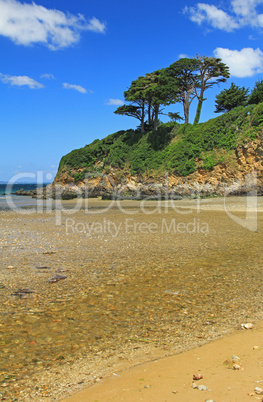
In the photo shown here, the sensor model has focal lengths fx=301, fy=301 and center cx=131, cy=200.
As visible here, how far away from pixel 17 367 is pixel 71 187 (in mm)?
48972

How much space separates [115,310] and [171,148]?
121 feet

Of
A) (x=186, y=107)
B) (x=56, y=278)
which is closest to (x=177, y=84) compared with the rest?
(x=186, y=107)

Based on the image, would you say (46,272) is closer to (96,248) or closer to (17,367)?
(96,248)

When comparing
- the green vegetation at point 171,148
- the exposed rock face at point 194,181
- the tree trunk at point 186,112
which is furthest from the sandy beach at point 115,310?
the tree trunk at point 186,112

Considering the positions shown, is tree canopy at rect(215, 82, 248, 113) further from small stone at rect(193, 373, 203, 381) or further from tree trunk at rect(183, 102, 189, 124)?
Result: small stone at rect(193, 373, 203, 381)

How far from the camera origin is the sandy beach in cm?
333

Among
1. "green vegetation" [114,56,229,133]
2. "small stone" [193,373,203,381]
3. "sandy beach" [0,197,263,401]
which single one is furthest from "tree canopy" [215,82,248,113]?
"small stone" [193,373,203,381]

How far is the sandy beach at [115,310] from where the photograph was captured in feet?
10.9

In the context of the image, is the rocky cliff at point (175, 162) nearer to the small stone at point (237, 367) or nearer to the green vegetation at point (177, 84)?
the green vegetation at point (177, 84)

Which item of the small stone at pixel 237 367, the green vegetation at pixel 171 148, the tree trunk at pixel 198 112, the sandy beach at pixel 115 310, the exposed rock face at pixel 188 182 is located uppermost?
the tree trunk at pixel 198 112

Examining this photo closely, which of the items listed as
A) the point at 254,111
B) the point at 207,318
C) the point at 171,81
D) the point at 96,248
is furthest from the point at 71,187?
the point at 207,318

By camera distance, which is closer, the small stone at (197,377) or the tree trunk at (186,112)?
the small stone at (197,377)

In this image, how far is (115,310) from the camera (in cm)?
516

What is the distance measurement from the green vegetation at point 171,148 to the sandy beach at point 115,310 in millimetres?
25869
